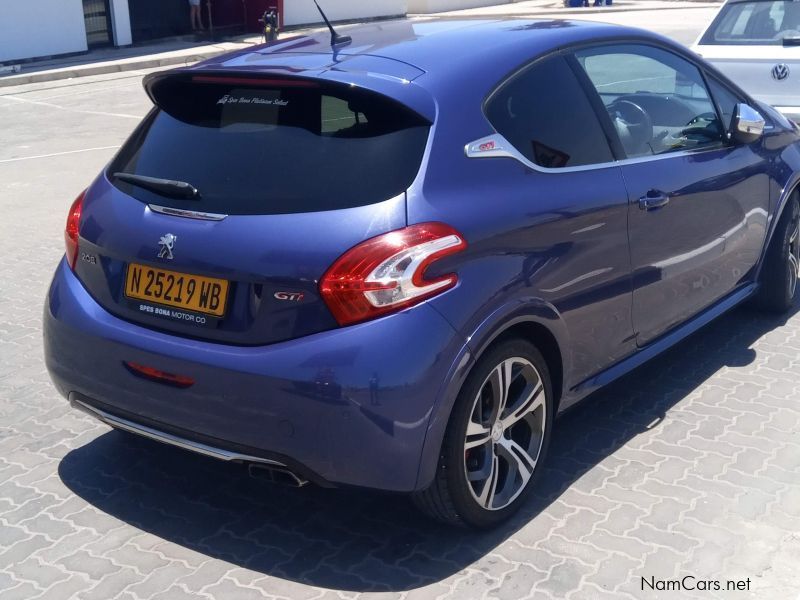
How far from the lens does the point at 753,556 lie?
143 inches

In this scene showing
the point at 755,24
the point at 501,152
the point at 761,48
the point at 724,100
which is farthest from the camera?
the point at 755,24

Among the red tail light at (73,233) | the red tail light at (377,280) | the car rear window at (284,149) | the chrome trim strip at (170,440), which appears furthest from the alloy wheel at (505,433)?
the red tail light at (73,233)

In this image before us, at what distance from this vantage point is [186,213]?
3.60 meters

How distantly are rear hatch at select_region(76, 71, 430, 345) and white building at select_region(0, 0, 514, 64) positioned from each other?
18898mm

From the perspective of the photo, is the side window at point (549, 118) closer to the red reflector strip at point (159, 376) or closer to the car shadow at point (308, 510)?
the car shadow at point (308, 510)

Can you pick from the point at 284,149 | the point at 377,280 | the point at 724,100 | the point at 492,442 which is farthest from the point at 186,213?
the point at 724,100

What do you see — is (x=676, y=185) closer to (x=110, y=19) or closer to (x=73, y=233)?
(x=73, y=233)

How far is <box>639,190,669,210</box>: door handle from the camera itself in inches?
172

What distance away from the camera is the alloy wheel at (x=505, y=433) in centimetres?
368

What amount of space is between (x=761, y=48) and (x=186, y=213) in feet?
21.8

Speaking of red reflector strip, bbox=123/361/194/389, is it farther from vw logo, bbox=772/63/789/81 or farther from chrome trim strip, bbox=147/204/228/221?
vw logo, bbox=772/63/789/81

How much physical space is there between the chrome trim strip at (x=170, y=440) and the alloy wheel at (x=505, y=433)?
2.28 ft

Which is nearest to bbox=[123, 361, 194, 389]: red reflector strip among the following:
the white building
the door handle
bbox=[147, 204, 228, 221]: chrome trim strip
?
bbox=[147, 204, 228, 221]: chrome trim strip

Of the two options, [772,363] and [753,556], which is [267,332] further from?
[772,363]
